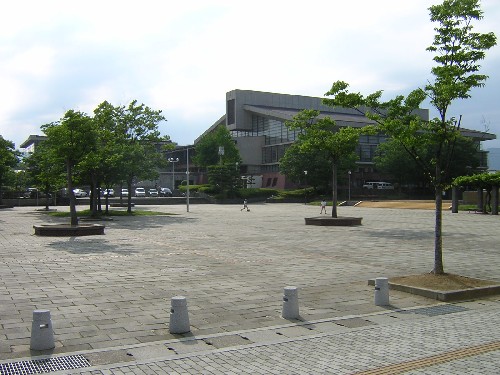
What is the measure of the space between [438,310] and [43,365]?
590 cm

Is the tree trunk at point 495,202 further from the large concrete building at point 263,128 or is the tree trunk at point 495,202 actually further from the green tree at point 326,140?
the large concrete building at point 263,128

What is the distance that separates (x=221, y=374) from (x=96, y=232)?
1650cm

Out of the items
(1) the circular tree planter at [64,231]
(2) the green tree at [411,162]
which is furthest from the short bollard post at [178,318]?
(2) the green tree at [411,162]

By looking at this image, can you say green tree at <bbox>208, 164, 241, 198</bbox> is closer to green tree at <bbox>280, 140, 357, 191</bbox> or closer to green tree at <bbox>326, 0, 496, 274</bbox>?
green tree at <bbox>280, 140, 357, 191</bbox>

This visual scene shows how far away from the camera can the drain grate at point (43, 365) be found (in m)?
5.44

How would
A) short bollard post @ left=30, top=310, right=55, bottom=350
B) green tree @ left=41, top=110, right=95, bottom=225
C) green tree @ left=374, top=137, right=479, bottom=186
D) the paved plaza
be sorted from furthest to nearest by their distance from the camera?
green tree @ left=374, top=137, right=479, bottom=186 → green tree @ left=41, top=110, right=95, bottom=225 → short bollard post @ left=30, top=310, right=55, bottom=350 → the paved plaza

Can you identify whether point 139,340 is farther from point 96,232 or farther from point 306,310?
point 96,232

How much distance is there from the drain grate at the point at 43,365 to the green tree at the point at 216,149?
2980 inches

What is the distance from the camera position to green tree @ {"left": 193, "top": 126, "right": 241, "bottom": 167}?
3302 inches

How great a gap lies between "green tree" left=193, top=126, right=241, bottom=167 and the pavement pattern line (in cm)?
7546

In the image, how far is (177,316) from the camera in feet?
22.6

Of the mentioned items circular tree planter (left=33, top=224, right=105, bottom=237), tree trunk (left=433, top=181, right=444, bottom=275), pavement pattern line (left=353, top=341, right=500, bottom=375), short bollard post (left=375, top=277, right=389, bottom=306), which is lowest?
pavement pattern line (left=353, top=341, right=500, bottom=375)

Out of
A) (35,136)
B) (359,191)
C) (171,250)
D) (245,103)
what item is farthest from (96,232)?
(35,136)

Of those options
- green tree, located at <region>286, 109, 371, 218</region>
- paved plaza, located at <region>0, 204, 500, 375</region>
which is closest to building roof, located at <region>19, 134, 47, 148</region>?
green tree, located at <region>286, 109, 371, 218</region>
